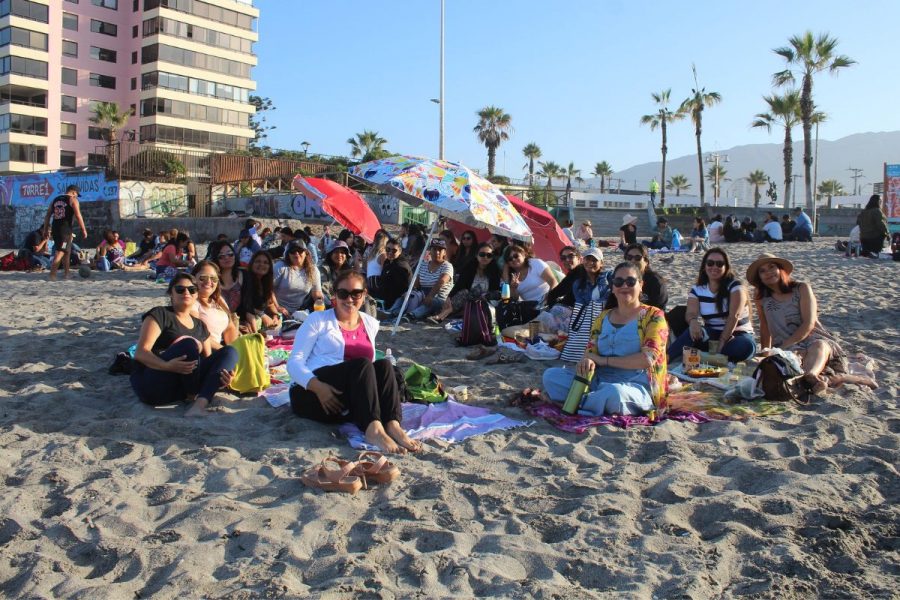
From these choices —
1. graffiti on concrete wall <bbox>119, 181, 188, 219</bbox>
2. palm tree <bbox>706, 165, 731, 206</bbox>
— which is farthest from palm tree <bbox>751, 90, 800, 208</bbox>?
graffiti on concrete wall <bbox>119, 181, 188, 219</bbox>

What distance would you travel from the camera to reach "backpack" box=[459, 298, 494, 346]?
7.32m

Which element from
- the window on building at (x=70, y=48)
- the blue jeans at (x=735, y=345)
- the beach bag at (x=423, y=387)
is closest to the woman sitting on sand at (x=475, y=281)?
the blue jeans at (x=735, y=345)

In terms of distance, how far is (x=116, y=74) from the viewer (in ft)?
161

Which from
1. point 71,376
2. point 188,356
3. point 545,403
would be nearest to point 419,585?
point 545,403

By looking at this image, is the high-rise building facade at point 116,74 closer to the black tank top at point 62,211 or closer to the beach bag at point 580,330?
the black tank top at point 62,211

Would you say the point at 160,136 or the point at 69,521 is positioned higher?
the point at 160,136

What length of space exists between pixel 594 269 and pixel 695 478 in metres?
3.65

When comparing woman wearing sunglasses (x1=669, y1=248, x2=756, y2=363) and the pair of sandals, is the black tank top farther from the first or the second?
the pair of sandals

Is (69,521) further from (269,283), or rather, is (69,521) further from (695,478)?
(269,283)

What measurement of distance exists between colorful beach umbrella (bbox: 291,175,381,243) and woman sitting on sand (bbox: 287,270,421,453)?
5.94 m

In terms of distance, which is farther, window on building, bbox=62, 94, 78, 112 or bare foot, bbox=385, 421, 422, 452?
window on building, bbox=62, 94, 78, 112

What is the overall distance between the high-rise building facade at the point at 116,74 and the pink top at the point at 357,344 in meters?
45.8

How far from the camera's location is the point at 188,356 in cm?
499

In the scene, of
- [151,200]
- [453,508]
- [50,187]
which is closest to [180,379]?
[453,508]
